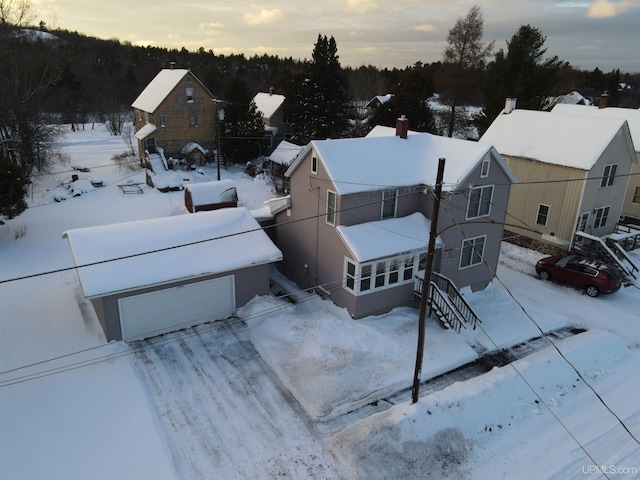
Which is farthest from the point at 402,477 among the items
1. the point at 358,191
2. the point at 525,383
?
the point at 358,191

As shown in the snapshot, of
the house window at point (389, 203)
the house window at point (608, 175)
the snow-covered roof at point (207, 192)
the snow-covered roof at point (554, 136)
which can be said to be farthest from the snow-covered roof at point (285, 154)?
the house window at point (608, 175)

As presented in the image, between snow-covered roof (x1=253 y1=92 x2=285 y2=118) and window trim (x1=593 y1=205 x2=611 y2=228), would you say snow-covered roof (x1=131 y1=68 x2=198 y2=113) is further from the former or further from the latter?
window trim (x1=593 y1=205 x2=611 y2=228)

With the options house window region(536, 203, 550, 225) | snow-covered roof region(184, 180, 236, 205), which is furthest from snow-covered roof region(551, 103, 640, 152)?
snow-covered roof region(184, 180, 236, 205)

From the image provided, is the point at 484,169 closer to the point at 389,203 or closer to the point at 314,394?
the point at 389,203

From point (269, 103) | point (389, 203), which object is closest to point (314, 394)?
point (389, 203)

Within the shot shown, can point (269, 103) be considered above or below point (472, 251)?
above

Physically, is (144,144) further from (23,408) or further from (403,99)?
(23,408)
